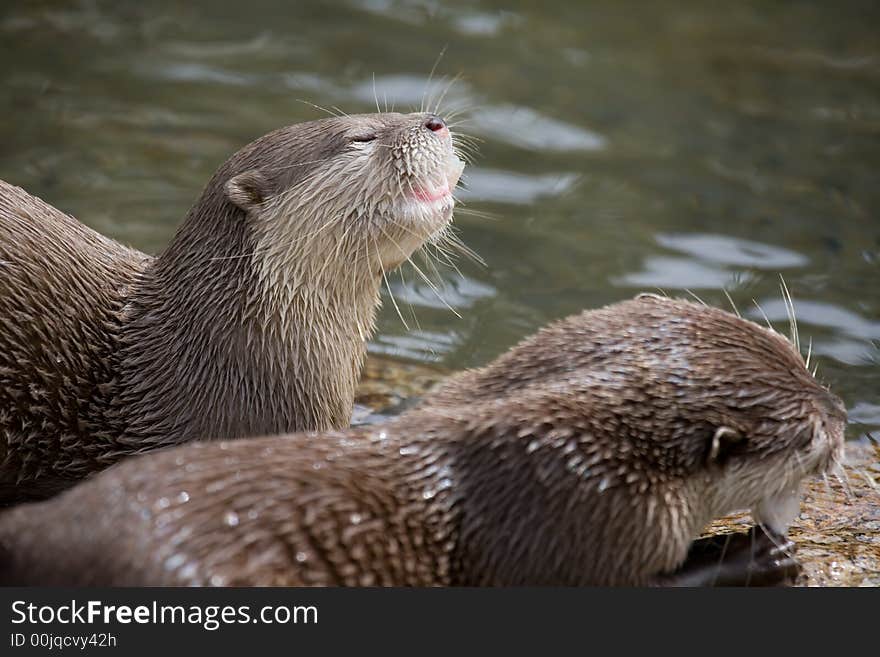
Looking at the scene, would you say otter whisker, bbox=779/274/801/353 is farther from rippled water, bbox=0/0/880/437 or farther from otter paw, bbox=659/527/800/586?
otter paw, bbox=659/527/800/586

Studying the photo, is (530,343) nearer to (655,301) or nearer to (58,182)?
(655,301)

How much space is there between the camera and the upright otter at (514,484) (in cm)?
259

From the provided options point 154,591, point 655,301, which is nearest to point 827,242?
point 655,301

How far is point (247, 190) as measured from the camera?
356 cm

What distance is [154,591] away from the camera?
2.54m

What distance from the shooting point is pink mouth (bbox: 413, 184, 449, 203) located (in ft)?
11.7

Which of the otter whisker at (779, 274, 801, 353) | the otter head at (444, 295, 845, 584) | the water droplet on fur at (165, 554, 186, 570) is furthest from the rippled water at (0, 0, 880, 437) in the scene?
the water droplet on fur at (165, 554, 186, 570)

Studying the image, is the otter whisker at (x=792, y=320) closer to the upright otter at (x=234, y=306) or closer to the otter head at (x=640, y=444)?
the otter head at (x=640, y=444)

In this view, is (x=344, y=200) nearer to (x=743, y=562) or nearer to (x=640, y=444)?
(x=640, y=444)

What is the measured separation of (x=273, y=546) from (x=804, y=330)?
2.97 meters

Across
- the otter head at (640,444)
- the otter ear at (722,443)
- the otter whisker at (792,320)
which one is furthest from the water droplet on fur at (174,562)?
the otter whisker at (792,320)

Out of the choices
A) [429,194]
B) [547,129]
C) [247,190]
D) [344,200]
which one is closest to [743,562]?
[429,194]

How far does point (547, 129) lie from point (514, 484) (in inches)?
155

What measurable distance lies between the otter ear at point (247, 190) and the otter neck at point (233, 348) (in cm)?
5
